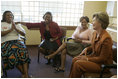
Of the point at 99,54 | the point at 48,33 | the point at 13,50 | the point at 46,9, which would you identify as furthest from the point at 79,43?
the point at 46,9

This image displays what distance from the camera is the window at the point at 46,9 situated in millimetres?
3742

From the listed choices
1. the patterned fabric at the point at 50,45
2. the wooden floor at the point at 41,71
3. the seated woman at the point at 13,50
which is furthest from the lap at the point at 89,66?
the patterned fabric at the point at 50,45

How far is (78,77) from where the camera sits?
5.29ft

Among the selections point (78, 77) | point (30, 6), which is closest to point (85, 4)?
point (30, 6)

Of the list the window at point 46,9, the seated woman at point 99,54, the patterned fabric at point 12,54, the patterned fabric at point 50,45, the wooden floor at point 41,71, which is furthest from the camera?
the window at point 46,9

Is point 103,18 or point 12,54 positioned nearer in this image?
point 103,18

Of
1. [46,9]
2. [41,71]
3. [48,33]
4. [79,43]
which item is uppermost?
[46,9]

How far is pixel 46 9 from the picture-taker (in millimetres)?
3906

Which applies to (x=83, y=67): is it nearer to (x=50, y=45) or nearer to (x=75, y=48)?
(x=75, y=48)

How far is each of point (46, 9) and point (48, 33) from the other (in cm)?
135

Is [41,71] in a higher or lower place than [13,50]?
lower

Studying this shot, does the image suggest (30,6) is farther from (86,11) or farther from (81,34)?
(81,34)

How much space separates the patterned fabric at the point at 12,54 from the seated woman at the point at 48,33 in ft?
1.98

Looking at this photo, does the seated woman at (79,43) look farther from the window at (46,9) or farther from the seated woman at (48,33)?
the window at (46,9)
